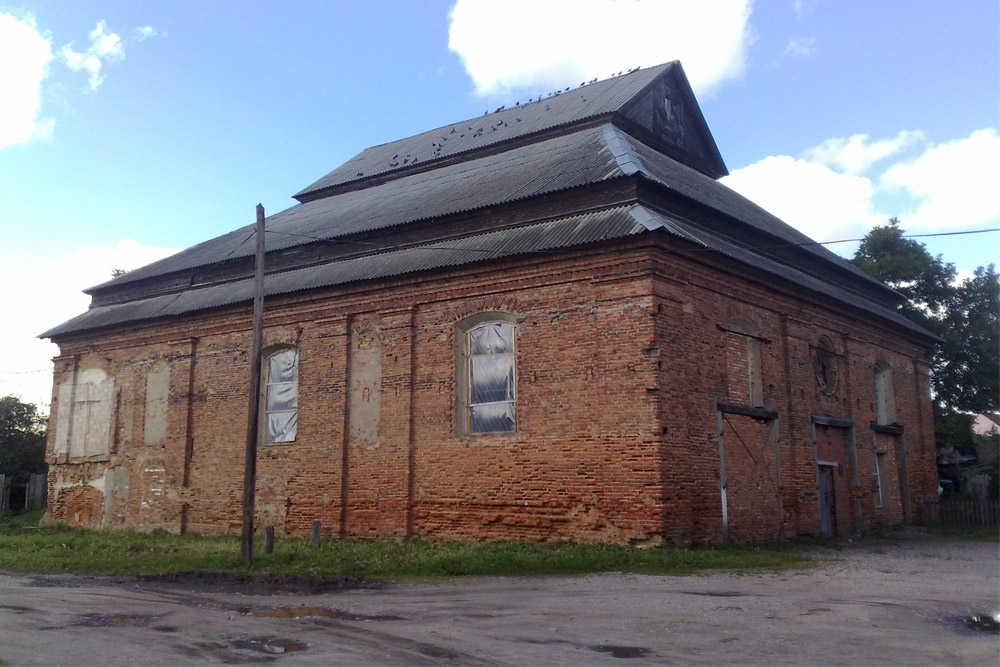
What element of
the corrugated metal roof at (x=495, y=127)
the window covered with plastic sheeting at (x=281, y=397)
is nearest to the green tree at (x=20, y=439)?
the corrugated metal roof at (x=495, y=127)

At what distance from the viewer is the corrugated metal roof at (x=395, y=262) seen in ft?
51.4

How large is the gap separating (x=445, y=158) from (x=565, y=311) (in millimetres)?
10933

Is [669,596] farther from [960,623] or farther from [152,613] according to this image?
[152,613]

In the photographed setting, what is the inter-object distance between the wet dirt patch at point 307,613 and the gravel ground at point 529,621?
0.08ft

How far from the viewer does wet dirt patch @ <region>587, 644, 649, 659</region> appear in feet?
23.2

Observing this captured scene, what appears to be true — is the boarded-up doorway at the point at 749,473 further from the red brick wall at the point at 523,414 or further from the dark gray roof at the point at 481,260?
the dark gray roof at the point at 481,260

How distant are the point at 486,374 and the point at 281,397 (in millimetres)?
5737

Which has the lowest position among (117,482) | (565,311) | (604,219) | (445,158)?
(117,482)

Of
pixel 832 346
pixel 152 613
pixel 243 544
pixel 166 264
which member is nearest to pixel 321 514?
pixel 243 544

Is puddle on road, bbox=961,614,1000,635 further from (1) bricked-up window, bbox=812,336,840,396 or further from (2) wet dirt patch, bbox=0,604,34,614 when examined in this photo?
(1) bricked-up window, bbox=812,336,840,396

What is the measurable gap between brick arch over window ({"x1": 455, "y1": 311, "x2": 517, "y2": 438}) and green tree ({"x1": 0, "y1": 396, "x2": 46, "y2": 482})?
2310cm

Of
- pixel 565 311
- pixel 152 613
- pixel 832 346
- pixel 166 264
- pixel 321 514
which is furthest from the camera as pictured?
pixel 166 264

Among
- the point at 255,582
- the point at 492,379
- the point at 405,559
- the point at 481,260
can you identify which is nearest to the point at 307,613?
the point at 255,582

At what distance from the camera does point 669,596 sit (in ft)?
33.5
